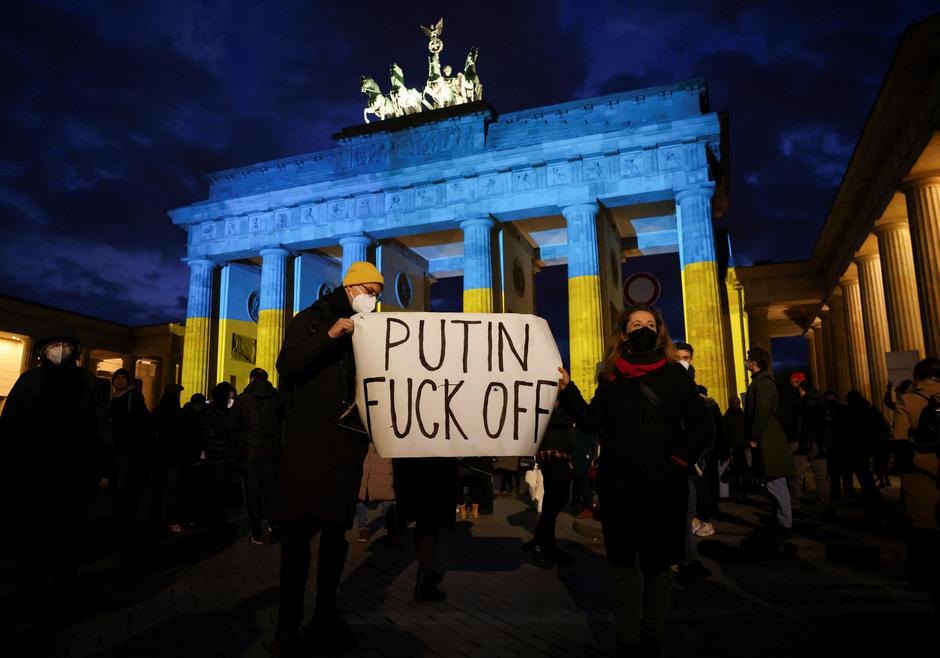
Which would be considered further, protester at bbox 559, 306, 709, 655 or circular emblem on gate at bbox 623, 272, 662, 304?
circular emblem on gate at bbox 623, 272, 662, 304

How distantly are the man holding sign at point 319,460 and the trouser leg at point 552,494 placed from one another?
271 centimetres

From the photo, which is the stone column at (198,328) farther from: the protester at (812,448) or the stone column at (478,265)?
the protester at (812,448)

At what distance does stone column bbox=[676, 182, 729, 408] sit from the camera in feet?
66.3

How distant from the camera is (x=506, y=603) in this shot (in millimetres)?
4086

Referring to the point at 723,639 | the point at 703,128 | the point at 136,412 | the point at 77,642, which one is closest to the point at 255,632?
the point at 77,642

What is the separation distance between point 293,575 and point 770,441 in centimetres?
553

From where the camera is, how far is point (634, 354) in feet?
9.81

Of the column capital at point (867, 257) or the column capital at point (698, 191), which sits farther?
the column capital at point (867, 257)

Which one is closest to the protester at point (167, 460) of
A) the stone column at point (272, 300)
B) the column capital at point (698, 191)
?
the column capital at point (698, 191)

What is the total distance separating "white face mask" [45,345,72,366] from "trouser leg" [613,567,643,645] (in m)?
4.00

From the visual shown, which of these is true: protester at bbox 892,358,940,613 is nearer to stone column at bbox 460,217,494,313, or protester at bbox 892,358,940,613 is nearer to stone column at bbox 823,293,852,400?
stone column at bbox 460,217,494,313

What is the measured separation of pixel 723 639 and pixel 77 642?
3.61 m

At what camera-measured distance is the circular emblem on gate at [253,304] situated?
31828mm

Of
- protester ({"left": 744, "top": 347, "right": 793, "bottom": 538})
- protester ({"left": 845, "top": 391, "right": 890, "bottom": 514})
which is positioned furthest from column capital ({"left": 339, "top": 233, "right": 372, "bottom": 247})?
protester ({"left": 744, "top": 347, "right": 793, "bottom": 538})
